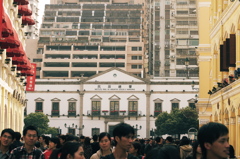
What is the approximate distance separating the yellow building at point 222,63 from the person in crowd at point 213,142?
730 inches

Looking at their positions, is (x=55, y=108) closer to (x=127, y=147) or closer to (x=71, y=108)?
(x=71, y=108)

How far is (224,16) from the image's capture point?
1151 inches

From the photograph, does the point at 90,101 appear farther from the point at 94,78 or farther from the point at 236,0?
the point at 236,0

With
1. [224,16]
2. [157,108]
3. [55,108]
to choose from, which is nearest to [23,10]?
[224,16]

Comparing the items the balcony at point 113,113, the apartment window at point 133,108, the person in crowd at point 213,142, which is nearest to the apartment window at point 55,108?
the balcony at point 113,113

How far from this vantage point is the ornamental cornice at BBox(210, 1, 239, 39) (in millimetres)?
26203

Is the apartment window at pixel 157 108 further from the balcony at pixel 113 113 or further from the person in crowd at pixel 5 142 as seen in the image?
the person in crowd at pixel 5 142

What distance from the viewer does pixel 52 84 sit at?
91.6 metres

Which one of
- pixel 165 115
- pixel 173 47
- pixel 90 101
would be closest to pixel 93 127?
pixel 90 101

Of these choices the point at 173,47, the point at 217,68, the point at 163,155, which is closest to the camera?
the point at 163,155

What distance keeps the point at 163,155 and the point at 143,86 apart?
8283 centimetres

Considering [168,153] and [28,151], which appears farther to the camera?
[28,151]

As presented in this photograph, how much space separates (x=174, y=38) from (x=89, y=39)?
785 inches

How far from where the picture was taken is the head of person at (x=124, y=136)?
7301 mm
